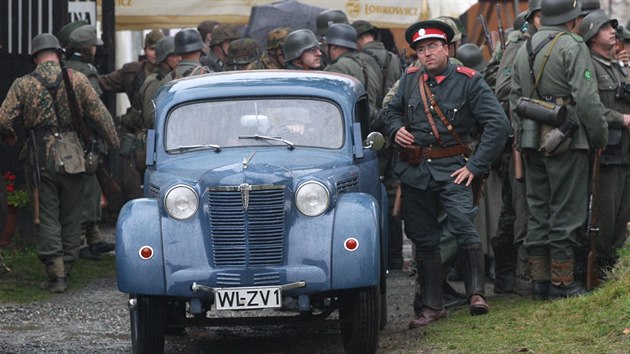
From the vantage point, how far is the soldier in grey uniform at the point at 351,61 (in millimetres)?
14383

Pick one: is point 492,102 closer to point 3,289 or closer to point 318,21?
point 3,289

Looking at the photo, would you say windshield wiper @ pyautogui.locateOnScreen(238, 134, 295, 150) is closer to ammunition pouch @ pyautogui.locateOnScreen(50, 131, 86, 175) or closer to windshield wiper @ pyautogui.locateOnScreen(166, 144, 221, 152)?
windshield wiper @ pyautogui.locateOnScreen(166, 144, 221, 152)

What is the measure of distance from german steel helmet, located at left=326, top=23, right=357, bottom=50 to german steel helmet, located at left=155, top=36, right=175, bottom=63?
152 centimetres

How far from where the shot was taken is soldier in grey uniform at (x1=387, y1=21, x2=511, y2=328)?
417 inches

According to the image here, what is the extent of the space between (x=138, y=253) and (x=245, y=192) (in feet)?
2.44

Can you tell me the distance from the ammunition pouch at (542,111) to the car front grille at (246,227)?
2.37m

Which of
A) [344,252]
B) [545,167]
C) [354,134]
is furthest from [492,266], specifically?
[344,252]

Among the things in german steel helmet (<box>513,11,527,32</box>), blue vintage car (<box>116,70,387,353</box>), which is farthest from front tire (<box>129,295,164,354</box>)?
german steel helmet (<box>513,11,527,32</box>)

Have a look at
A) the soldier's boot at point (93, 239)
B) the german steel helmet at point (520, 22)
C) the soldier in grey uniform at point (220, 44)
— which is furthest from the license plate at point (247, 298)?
the soldier in grey uniform at point (220, 44)

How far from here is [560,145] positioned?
35.8 ft

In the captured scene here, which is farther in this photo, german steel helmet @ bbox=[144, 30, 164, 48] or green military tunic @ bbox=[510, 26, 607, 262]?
german steel helmet @ bbox=[144, 30, 164, 48]

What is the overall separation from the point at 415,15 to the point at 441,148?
33.7 feet

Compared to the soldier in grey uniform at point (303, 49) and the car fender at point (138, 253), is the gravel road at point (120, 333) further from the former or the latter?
the soldier in grey uniform at point (303, 49)

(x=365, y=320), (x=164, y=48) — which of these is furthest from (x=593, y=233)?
(x=164, y=48)
